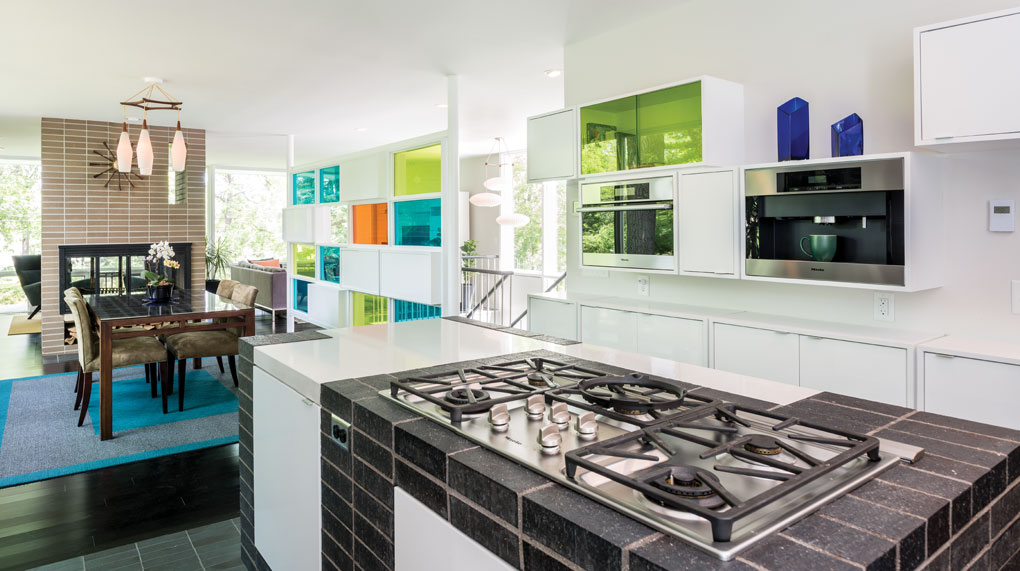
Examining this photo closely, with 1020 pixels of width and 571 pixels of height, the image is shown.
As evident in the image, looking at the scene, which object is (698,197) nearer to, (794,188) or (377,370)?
(794,188)

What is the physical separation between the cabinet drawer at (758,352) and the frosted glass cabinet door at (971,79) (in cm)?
101

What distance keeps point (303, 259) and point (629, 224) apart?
5.11 m

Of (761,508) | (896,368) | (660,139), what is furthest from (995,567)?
(660,139)

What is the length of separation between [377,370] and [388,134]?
22.8ft

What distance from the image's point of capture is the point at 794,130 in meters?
2.97

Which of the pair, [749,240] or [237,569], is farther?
[749,240]

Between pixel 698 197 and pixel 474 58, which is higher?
pixel 474 58

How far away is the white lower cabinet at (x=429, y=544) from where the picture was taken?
992 mm

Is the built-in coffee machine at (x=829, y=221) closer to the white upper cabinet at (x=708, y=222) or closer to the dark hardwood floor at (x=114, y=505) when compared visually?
the white upper cabinet at (x=708, y=222)

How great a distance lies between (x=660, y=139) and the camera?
A: 3.45 metres

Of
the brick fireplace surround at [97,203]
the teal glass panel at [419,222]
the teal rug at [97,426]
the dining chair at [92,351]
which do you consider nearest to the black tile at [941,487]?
the teal rug at [97,426]

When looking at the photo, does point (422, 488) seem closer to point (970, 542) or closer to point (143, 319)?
point (970, 542)

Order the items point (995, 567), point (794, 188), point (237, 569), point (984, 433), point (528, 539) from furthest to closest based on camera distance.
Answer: point (794, 188) < point (237, 569) < point (984, 433) < point (995, 567) < point (528, 539)

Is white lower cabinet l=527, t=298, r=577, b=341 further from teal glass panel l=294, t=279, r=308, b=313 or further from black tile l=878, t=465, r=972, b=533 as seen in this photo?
teal glass panel l=294, t=279, r=308, b=313
